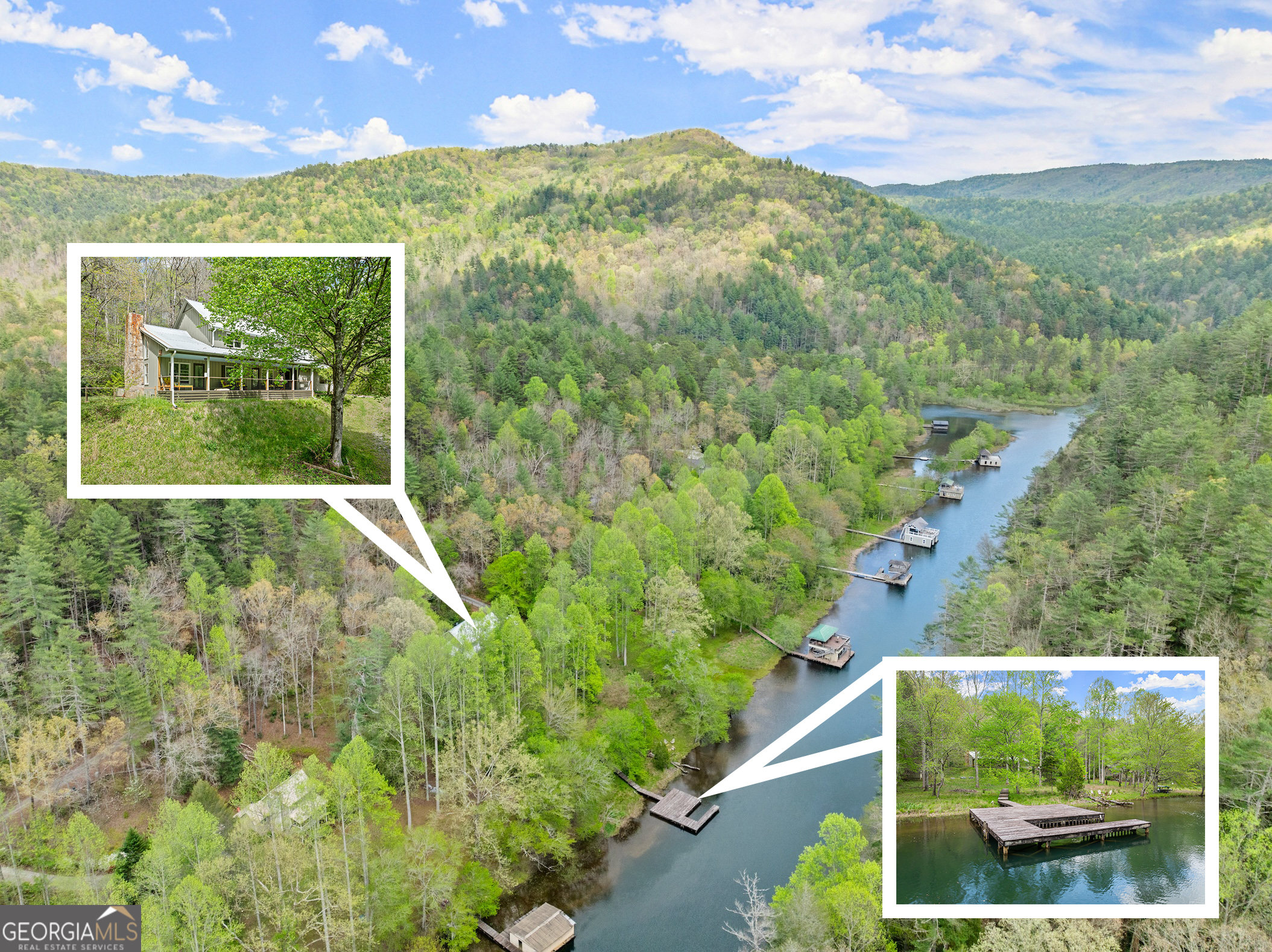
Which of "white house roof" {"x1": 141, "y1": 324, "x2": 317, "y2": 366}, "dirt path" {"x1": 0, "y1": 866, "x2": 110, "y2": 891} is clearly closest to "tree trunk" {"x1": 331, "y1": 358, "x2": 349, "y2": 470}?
"white house roof" {"x1": 141, "y1": 324, "x2": 317, "y2": 366}

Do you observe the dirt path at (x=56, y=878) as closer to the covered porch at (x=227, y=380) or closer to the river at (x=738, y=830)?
the river at (x=738, y=830)

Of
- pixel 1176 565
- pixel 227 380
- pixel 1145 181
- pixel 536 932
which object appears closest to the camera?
pixel 227 380

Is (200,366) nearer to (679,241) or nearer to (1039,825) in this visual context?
(1039,825)

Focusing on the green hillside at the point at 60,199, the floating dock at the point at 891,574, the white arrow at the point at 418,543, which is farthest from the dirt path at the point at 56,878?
the green hillside at the point at 60,199

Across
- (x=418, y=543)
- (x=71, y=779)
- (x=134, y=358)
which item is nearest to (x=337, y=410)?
(x=418, y=543)

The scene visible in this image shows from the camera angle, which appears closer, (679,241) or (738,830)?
(738,830)

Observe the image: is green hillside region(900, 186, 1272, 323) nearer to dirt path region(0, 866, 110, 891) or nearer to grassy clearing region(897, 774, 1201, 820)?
grassy clearing region(897, 774, 1201, 820)
